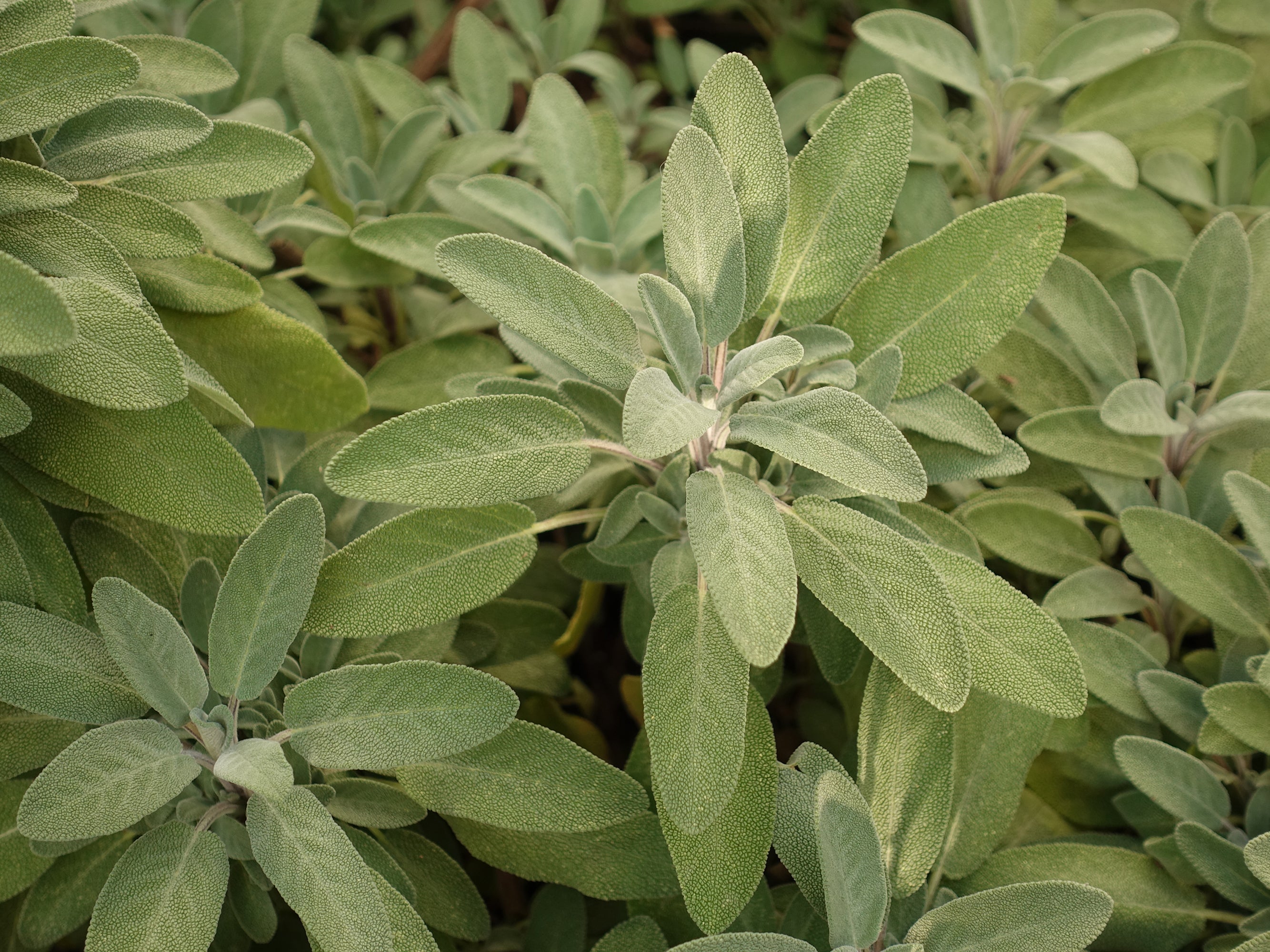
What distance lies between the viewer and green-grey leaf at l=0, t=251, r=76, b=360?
0.64m

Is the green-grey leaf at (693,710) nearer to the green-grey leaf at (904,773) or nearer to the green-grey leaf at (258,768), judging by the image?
the green-grey leaf at (904,773)

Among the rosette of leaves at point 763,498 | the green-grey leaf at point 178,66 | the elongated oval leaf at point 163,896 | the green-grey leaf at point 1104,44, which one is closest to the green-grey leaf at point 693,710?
the rosette of leaves at point 763,498

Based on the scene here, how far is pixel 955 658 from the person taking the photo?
695 mm

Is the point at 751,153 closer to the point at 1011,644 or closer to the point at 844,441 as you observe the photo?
the point at 844,441

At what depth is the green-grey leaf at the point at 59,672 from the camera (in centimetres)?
74

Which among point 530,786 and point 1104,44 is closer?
point 530,786

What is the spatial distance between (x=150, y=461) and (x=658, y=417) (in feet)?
1.47

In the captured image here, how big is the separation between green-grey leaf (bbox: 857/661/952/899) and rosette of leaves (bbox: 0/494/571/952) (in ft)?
0.66

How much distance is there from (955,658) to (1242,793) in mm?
457

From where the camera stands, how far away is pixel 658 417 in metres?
0.67

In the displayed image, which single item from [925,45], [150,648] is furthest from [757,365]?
[925,45]

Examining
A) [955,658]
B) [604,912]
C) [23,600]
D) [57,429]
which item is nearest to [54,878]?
[23,600]

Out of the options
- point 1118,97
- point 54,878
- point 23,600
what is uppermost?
point 1118,97

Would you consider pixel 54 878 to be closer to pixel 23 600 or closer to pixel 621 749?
pixel 23 600
